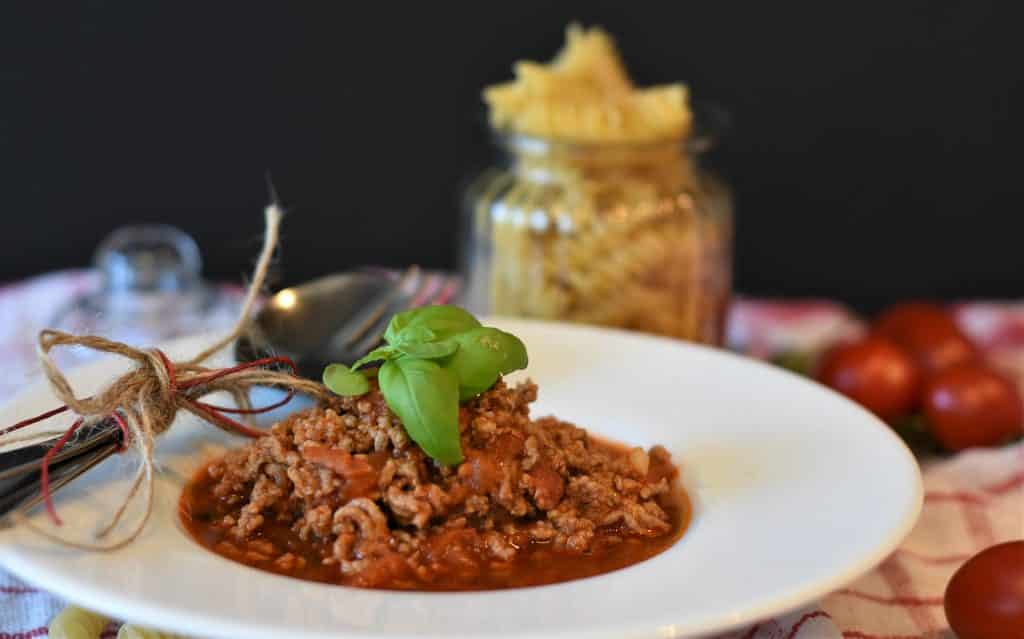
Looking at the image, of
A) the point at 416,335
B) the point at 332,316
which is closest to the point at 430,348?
the point at 416,335

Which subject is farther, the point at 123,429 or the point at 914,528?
the point at 914,528

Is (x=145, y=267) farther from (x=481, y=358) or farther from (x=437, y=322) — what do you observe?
(x=481, y=358)

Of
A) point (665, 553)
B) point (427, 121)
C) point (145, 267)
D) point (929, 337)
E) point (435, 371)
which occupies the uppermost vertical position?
point (435, 371)

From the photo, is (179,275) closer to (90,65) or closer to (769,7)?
(90,65)

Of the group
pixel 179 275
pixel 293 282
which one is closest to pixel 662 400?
pixel 293 282

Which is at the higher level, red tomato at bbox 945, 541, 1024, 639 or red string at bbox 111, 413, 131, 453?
red string at bbox 111, 413, 131, 453

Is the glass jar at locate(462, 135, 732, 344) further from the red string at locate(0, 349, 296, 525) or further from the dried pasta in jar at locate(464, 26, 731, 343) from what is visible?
the red string at locate(0, 349, 296, 525)

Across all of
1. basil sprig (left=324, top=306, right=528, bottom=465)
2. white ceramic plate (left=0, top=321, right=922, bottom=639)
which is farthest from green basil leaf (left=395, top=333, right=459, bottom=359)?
white ceramic plate (left=0, top=321, right=922, bottom=639)
